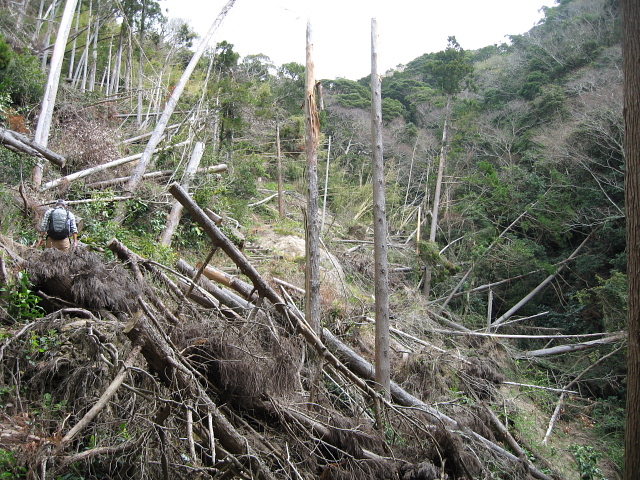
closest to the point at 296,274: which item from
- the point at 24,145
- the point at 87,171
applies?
the point at 87,171

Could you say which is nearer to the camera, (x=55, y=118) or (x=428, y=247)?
(x=55, y=118)

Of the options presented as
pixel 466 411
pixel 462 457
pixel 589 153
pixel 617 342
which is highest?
pixel 589 153

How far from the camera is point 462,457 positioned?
4820 mm

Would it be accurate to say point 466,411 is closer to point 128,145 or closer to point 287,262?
point 287,262

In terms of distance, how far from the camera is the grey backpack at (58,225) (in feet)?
19.9

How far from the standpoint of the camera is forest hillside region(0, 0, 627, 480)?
12.3 feet

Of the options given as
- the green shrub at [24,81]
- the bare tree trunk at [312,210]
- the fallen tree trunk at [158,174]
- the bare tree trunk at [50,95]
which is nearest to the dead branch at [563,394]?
the bare tree trunk at [312,210]

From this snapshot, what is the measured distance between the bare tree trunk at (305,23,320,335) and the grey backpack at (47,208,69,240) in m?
Result: 3.36

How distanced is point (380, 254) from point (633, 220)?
3352 millimetres

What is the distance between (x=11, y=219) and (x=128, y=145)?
6021 millimetres

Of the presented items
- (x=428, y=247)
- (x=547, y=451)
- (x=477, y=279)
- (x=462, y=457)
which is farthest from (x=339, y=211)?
(x=462, y=457)

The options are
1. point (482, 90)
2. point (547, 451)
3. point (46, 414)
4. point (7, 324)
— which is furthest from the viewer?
point (482, 90)

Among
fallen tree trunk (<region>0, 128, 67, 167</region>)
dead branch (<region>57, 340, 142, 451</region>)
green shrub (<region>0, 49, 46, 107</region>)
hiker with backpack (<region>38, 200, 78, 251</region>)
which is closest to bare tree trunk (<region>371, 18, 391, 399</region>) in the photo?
dead branch (<region>57, 340, 142, 451</region>)

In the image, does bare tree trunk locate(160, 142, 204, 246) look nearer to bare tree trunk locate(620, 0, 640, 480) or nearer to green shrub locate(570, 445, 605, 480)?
bare tree trunk locate(620, 0, 640, 480)
